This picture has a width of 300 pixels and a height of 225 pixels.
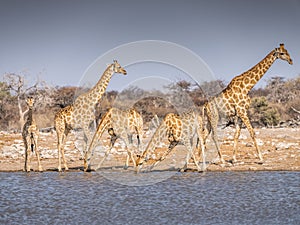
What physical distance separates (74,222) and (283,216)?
9.75 ft

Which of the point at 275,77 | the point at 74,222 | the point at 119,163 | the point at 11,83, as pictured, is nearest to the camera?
the point at 74,222

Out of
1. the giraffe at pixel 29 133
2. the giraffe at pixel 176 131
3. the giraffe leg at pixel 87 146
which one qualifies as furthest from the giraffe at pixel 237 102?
the giraffe at pixel 29 133

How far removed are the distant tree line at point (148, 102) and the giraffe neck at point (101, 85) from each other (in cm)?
845

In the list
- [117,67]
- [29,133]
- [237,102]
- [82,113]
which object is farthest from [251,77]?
[29,133]

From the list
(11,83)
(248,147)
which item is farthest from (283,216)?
(11,83)

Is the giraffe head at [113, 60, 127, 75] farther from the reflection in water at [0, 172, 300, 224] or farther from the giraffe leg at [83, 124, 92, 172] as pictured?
the reflection in water at [0, 172, 300, 224]

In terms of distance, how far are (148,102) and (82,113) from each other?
13.3 metres

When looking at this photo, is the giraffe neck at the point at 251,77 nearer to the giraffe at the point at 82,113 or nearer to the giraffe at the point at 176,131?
the giraffe at the point at 176,131

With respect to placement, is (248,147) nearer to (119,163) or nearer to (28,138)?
(119,163)

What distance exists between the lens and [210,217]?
311 inches

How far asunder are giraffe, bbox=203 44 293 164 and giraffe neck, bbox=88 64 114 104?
2.51 metres

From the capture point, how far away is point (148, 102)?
26.7 metres

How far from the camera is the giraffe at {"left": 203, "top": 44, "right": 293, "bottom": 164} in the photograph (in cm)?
1340

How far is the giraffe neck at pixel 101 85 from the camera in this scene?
13.7 meters
